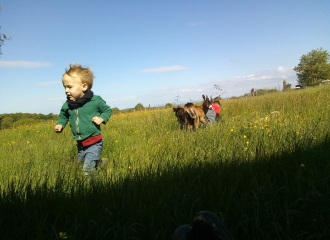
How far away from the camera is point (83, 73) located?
3287mm

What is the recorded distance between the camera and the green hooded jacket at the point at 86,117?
3.25m

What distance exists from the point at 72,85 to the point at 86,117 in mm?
551

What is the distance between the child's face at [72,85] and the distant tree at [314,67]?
5816 cm

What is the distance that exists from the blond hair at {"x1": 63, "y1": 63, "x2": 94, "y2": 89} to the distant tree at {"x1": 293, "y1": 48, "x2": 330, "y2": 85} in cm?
5792

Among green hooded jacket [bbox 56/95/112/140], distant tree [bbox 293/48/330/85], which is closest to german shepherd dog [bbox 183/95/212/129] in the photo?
green hooded jacket [bbox 56/95/112/140]

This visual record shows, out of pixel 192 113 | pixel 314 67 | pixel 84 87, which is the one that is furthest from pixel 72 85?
pixel 314 67

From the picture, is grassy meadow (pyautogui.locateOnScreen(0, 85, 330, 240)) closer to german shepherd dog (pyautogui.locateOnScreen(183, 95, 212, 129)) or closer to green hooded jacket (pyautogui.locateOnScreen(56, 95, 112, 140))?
green hooded jacket (pyautogui.locateOnScreen(56, 95, 112, 140))

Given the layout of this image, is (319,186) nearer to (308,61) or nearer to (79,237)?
(79,237)

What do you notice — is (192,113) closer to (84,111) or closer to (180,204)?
(84,111)

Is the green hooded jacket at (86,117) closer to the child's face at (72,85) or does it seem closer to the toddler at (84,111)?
the toddler at (84,111)

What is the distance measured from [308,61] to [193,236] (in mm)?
→ 65266

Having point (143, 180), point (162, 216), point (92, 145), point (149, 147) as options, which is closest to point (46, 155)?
point (92, 145)

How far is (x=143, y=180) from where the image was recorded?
215cm

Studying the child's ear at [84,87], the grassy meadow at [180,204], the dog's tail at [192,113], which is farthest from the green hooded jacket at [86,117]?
the dog's tail at [192,113]
